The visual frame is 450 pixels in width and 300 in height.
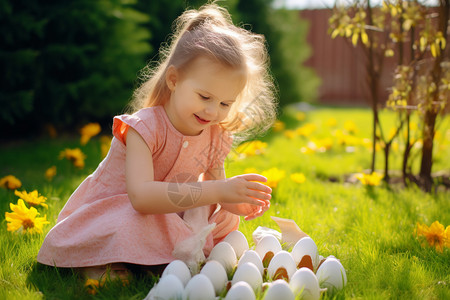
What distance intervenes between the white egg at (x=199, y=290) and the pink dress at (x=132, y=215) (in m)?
0.30

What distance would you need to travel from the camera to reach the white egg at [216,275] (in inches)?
55.4

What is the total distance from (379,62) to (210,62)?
1.65 meters

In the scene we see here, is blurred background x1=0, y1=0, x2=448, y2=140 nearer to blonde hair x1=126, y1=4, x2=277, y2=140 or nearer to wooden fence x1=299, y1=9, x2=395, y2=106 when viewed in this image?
blonde hair x1=126, y1=4, x2=277, y2=140

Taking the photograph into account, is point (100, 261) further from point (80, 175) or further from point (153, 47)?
point (153, 47)

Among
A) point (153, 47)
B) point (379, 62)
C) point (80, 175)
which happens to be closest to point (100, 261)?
point (80, 175)

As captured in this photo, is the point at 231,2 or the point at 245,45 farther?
the point at 231,2

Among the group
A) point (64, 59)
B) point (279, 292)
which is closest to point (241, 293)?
point (279, 292)

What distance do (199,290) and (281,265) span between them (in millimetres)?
311

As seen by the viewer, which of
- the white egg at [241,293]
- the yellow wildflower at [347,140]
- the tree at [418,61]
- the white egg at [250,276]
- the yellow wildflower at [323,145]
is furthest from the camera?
the yellow wildflower at [347,140]

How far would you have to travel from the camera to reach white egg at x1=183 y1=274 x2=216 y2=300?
1286 millimetres

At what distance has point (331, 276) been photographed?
1.47 m

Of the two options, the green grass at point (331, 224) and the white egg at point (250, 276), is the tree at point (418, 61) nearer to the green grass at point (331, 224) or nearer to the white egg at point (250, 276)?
the green grass at point (331, 224)

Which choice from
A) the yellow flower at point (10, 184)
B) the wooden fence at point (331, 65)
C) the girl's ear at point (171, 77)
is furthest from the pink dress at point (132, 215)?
the wooden fence at point (331, 65)

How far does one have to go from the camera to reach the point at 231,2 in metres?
5.21
